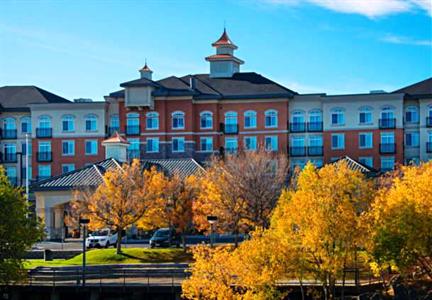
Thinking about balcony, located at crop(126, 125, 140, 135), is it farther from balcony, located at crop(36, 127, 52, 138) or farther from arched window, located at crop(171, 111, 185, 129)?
balcony, located at crop(36, 127, 52, 138)

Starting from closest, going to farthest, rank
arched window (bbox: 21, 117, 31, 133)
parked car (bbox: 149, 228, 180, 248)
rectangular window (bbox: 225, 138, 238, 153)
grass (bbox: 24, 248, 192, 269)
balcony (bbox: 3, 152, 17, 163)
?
grass (bbox: 24, 248, 192, 269), parked car (bbox: 149, 228, 180, 248), rectangular window (bbox: 225, 138, 238, 153), balcony (bbox: 3, 152, 17, 163), arched window (bbox: 21, 117, 31, 133)

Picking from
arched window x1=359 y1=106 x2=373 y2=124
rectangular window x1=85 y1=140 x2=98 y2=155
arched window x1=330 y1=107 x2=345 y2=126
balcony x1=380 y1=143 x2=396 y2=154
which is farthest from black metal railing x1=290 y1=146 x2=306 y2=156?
rectangular window x1=85 y1=140 x2=98 y2=155

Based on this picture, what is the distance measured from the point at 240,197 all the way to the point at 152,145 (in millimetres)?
29873

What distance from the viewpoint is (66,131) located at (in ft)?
292

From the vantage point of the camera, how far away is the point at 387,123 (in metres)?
84.6

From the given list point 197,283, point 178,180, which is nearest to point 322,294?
point 197,283

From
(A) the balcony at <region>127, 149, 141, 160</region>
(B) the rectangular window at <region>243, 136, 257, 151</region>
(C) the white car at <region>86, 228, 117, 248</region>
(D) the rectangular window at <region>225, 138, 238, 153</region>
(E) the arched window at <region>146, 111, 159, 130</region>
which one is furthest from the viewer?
(E) the arched window at <region>146, 111, 159, 130</region>

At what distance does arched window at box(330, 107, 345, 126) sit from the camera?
281 feet

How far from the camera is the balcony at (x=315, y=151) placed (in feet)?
282

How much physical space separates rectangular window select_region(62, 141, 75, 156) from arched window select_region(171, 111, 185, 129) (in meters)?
10.6

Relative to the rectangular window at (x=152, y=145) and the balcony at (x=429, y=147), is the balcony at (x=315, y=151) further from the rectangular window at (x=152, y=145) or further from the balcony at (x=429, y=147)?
the rectangular window at (x=152, y=145)

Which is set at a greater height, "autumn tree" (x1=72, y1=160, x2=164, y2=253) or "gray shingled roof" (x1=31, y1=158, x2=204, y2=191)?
"gray shingled roof" (x1=31, y1=158, x2=204, y2=191)

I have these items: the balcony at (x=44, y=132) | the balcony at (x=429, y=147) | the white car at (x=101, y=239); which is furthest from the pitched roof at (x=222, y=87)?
the white car at (x=101, y=239)

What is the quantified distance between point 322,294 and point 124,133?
4732 cm
